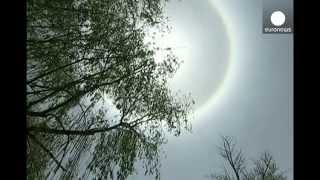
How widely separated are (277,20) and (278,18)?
25mm

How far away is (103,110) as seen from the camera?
3393 mm

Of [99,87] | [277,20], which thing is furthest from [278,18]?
[99,87]

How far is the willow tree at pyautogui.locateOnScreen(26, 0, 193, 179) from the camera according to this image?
3262mm

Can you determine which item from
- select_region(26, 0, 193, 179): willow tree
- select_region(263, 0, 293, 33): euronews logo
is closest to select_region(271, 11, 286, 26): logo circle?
select_region(263, 0, 293, 33): euronews logo

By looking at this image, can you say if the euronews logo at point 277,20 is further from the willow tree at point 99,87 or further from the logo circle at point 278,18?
the willow tree at point 99,87

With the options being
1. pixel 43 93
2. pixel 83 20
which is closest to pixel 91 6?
pixel 83 20

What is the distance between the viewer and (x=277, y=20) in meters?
2.88

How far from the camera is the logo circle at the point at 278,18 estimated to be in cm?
276

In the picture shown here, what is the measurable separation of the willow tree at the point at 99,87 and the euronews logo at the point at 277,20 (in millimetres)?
733

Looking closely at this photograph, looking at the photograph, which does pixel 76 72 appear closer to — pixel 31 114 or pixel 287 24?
pixel 31 114

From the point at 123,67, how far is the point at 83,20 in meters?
0.49

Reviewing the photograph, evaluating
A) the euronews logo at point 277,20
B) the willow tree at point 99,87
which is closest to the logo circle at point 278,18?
the euronews logo at point 277,20

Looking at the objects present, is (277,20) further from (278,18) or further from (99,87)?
(99,87)

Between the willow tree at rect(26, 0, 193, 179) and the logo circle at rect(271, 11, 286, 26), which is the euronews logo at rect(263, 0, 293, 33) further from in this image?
the willow tree at rect(26, 0, 193, 179)
